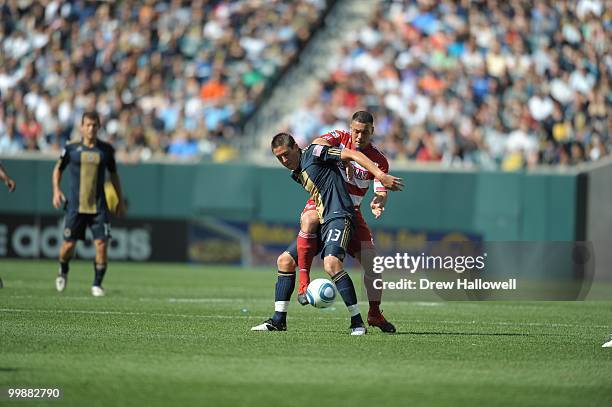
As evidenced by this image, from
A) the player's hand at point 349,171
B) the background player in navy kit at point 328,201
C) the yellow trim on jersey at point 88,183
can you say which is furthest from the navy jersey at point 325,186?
the yellow trim on jersey at point 88,183

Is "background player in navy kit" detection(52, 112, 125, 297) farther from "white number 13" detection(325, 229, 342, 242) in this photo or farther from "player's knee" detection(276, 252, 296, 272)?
"white number 13" detection(325, 229, 342, 242)

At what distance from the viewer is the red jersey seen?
37.4 ft

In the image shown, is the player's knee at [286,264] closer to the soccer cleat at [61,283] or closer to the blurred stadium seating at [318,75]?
the soccer cleat at [61,283]

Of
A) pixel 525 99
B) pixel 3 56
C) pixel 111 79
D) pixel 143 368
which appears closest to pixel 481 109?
pixel 525 99

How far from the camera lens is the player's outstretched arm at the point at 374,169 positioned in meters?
10.3

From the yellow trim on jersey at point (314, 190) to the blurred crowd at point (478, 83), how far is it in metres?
14.5

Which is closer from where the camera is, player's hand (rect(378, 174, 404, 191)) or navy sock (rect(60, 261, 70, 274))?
player's hand (rect(378, 174, 404, 191))

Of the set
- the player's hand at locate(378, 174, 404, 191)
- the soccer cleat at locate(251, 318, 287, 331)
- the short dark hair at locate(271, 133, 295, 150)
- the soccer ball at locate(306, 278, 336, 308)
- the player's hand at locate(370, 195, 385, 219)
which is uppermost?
the short dark hair at locate(271, 133, 295, 150)

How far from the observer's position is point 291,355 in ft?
31.1

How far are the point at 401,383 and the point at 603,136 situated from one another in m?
18.8

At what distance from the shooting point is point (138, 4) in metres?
29.3

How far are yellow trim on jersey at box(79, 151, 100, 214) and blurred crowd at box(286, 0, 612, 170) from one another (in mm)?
10109

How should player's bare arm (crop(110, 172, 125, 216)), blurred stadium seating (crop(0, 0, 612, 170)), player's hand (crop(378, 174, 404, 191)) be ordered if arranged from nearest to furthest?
1. player's hand (crop(378, 174, 404, 191))
2. player's bare arm (crop(110, 172, 125, 216))
3. blurred stadium seating (crop(0, 0, 612, 170))

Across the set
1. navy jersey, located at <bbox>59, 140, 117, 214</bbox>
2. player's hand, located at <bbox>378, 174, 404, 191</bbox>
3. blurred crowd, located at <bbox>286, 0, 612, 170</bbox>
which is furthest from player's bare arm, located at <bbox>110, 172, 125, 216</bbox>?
blurred crowd, located at <bbox>286, 0, 612, 170</bbox>
